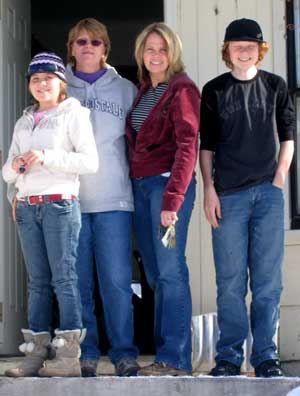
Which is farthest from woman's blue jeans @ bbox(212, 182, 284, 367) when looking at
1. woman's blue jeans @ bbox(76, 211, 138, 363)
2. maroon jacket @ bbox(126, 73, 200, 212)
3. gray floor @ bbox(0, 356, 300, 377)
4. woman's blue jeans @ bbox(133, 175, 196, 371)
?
gray floor @ bbox(0, 356, 300, 377)

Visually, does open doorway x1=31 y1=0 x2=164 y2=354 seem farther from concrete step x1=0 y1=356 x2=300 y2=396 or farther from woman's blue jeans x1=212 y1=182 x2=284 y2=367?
concrete step x1=0 y1=356 x2=300 y2=396

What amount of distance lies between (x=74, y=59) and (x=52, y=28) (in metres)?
4.96

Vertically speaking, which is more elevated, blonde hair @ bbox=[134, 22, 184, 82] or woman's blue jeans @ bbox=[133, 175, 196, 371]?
blonde hair @ bbox=[134, 22, 184, 82]

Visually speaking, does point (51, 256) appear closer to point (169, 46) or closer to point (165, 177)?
point (165, 177)

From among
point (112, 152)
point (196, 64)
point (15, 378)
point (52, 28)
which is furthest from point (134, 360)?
point (52, 28)

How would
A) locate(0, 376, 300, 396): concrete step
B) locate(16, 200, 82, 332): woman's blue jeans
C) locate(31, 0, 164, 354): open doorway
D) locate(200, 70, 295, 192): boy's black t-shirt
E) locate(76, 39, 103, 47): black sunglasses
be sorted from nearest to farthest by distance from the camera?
locate(0, 376, 300, 396): concrete step, locate(16, 200, 82, 332): woman's blue jeans, locate(200, 70, 295, 192): boy's black t-shirt, locate(76, 39, 103, 47): black sunglasses, locate(31, 0, 164, 354): open doorway

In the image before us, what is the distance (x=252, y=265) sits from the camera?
14.6 feet

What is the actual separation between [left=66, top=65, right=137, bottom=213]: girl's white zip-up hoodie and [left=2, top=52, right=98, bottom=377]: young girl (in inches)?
6.3

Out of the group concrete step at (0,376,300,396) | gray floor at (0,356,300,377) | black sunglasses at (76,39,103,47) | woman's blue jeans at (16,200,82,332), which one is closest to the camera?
concrete step at (0,376,300,396)

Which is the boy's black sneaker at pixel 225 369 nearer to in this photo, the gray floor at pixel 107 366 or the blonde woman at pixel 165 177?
the blonde woman at pixel 165 177

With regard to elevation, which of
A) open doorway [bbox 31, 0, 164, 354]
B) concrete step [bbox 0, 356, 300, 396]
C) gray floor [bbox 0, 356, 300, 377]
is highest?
open doorway [bbox 31, 0, 164, 354]

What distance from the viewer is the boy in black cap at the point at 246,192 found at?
439cm

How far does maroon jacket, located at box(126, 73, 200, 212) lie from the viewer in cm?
441

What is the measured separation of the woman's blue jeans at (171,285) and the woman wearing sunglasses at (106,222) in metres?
0.15
